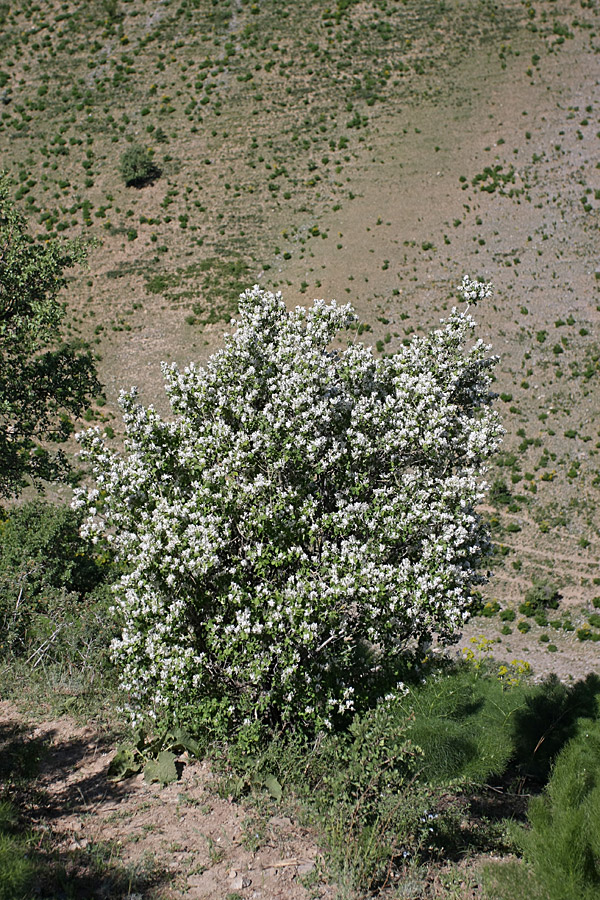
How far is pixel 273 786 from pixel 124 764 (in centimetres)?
177

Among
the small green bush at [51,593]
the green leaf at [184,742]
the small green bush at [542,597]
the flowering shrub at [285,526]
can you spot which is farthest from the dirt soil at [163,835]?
the small green bush at [542,597]

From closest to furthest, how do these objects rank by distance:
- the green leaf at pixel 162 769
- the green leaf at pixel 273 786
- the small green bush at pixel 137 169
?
1. the green leaf at pixel 273 786
2. the green leaf at pixel 162 769
3. the small green bush at pixel 137 169

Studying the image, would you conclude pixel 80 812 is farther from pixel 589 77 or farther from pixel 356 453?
pixel 589 77

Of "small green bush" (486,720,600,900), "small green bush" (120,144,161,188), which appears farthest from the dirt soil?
"small green bush" (120,144,161,188)

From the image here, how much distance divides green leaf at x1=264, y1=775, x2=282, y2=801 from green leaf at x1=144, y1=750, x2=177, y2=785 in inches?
44.7

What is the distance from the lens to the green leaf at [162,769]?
7711 millimetres

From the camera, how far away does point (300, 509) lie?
7.06 meters

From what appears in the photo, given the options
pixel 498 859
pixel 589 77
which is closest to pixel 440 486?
pixel 498 859

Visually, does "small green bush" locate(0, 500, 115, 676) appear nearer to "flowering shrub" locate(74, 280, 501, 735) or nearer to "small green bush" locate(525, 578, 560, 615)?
"flowering shrub" locate(74, 280, 501, 735)

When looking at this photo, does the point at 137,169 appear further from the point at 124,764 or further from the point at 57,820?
the point at 57,820

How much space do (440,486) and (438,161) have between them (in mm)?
31900

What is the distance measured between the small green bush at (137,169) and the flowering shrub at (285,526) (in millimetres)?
29265

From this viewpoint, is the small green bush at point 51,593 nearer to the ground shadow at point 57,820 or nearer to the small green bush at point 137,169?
the ground shadow at point 57,820

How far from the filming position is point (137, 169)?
34.6 metres
